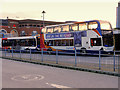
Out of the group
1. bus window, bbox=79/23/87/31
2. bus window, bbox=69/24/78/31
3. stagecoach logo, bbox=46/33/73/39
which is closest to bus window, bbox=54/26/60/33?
stagecoach logo, bbox=46/33/73/39

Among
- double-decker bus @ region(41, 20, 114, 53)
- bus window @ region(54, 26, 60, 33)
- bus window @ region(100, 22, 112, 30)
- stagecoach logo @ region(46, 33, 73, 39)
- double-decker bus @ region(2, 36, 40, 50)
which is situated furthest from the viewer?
double-decker bus @ region(2, 36, 40, 50)

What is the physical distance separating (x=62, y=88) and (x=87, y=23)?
15.9 meters

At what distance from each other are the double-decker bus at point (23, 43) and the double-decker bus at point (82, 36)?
358 cm

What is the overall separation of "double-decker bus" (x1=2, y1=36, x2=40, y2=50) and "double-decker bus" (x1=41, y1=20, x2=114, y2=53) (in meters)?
3.58

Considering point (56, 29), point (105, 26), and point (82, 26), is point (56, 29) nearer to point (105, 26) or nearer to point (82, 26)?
point (82, 26)

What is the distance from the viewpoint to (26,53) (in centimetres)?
1639

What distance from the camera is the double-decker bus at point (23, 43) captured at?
29.0 m

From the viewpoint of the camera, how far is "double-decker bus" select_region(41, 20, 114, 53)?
19.7 meters

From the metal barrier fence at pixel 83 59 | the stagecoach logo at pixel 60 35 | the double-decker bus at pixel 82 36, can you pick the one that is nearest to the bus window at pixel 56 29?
the double-decker bus at pixel 82 36

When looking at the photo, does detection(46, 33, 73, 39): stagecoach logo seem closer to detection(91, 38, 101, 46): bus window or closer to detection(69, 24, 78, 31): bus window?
detection(69, 24, 78, 31): bus window

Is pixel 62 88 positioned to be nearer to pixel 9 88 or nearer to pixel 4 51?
pixel 9 88

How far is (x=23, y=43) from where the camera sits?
31.2 metres

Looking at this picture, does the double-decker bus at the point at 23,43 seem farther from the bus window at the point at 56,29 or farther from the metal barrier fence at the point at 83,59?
the metal barrier fence at the point at 83,59

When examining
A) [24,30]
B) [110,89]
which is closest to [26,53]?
[110,89]
